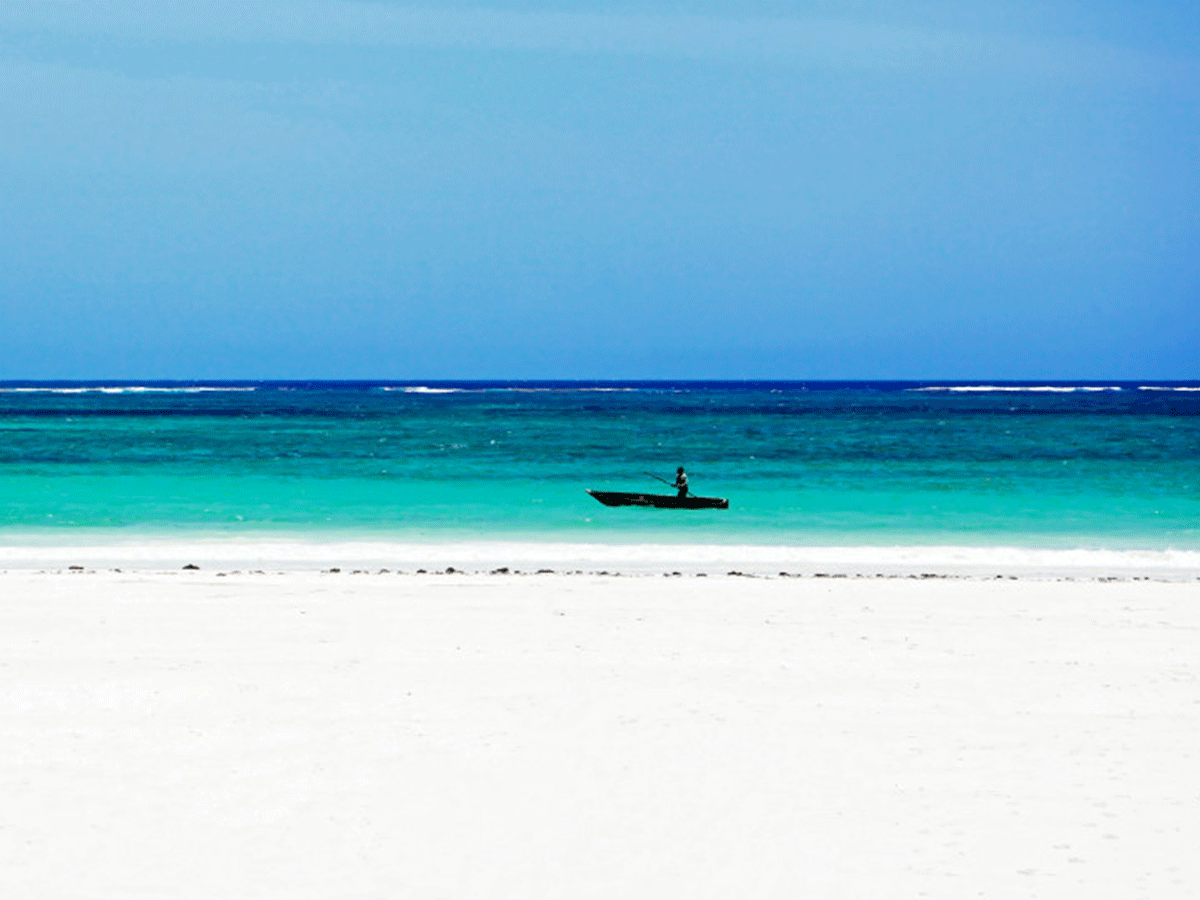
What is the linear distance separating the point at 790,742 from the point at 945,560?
1277cm

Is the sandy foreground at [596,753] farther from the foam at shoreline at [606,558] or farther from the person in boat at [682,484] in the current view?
the person in boat at [682,484]

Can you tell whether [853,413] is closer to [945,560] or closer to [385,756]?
[945,560]

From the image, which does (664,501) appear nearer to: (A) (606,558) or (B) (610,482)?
(A) (606,558)

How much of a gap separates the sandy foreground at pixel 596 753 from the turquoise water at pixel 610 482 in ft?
36.2

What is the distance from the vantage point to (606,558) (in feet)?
65.5

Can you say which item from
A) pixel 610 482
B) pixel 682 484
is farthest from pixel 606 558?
pixel 610 482

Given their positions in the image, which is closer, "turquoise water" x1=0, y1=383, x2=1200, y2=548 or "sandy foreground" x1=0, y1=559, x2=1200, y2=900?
"sandy foreground" x1=0, y1=559, x2=1200, y2=900

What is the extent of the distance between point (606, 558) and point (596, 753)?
41.1 ft

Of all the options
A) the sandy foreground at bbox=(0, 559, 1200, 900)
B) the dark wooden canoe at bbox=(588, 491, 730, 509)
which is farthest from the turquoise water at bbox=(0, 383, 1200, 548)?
the sandy foreground at bbox=(0, 559, 1200, 900)

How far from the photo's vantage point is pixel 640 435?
60719 millimetres

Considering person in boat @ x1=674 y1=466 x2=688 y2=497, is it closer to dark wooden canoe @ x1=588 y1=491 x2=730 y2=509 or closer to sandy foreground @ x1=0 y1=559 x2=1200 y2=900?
dark wooden canoe @ x1=588 y1=491 x2=730 y2=509

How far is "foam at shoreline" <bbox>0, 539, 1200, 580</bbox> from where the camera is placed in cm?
1855

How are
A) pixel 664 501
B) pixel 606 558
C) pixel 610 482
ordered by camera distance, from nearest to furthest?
pixel 606 558
pixel 664 501
pixel 610 482

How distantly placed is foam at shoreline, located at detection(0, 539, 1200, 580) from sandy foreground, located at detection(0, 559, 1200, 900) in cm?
566
